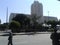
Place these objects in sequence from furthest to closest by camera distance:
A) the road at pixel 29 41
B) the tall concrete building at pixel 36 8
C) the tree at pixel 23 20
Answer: the tall concrete building at pixel 36 8 < the tree at pixel 23 20 < the road at pixel 29 41

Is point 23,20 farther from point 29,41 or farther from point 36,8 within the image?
point 29,41

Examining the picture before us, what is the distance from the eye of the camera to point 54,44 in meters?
7.04

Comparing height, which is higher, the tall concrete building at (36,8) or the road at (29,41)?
the tall concrete building at (36,8)

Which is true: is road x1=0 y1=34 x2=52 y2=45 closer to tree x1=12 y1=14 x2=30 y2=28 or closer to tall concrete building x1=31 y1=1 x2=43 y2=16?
tree x1=12 y1=14 x2=30 y2=28

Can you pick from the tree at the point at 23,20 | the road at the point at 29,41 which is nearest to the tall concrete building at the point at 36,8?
the tree at the point at 23,20

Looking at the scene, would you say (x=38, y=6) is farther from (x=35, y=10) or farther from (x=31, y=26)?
(x=31, y=26)

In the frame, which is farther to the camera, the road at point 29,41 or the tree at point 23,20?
Result: the tree at point 23,20

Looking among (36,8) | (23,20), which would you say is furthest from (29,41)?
(36,8)

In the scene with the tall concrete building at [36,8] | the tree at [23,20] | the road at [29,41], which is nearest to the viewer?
the road at [29,41]

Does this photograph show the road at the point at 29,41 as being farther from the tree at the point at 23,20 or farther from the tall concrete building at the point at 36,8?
the tall concrete building at the point at 36,8

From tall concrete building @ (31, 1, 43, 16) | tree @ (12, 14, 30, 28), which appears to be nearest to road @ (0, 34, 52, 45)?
tree @ (12, 14, 30, 28)

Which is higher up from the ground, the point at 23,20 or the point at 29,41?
the point at 23,20

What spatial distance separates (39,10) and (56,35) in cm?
13475

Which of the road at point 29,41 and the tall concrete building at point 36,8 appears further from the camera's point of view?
the tall concrete building at point 36,8
